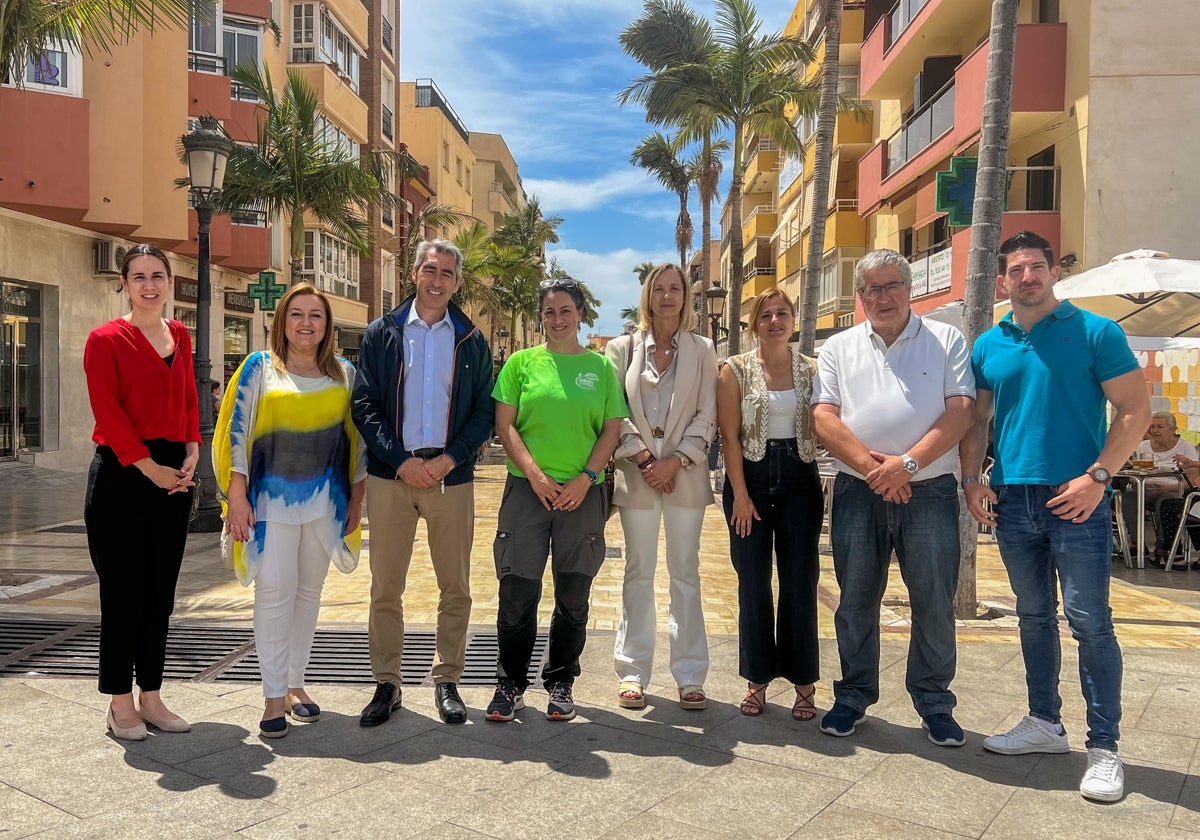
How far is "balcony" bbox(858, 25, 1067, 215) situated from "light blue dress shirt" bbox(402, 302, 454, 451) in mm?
10446

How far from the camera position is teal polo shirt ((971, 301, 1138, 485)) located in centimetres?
385

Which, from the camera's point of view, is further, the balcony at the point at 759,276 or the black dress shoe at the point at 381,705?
the balcony at the point at 759,276

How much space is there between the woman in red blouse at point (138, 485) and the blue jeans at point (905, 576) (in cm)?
293

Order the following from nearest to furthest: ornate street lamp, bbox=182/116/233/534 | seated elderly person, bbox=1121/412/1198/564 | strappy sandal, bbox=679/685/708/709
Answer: strappy sandal, bbox=679/685/708/709 < seated elderly person, bbox=1121/412/1198/564 < ornate street lamp, bbox=182/116/233/534

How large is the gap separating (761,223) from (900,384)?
4396cm

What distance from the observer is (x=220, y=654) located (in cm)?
549

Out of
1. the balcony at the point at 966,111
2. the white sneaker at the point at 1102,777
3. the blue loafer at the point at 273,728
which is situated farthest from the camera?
the balcony at the point at 966,111

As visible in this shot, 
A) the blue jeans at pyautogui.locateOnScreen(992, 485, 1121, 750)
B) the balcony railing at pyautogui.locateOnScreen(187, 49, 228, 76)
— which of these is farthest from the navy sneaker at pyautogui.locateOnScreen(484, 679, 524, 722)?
the balcony railing at pyautogui.locateOnScreen(187, 49, 228, 76)

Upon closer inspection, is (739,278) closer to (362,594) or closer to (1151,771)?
(362,594)

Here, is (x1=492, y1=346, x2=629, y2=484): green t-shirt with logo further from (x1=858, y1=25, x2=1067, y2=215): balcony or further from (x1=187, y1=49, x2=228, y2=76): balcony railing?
(x1=187, y1=49, x2=228, y2=76): balcony railing

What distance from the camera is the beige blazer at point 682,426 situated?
15.3ft

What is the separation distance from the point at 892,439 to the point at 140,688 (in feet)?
11.3

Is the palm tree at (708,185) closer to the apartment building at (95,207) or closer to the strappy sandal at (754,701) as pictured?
the apartment building at (95,207)

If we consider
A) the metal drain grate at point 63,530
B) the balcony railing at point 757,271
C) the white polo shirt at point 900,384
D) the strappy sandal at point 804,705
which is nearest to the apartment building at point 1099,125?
the white polo shirt at point 900,384
